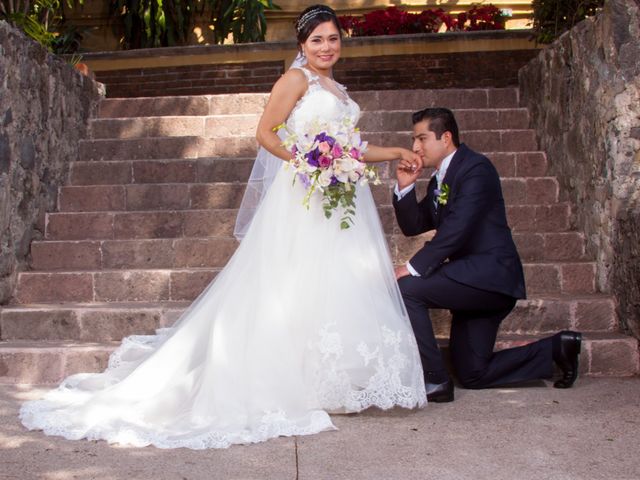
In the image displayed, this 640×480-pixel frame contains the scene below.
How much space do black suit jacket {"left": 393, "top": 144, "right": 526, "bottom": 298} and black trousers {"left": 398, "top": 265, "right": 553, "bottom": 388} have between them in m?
0.06

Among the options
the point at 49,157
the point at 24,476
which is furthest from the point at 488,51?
the point at 24,476

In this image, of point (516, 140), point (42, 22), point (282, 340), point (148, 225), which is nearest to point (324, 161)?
point (282, 340)

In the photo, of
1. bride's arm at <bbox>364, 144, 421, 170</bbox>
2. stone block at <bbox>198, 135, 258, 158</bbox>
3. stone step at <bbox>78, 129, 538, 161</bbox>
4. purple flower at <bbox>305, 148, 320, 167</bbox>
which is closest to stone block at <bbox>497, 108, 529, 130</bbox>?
stone step at <bbox>78, 129, 538, 161</bbox>

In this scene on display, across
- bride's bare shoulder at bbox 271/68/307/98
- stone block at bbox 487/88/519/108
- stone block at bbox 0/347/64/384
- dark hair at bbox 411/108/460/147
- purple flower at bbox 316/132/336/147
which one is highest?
stone block at bbox 487/88/519/108

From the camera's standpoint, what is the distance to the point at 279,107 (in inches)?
177

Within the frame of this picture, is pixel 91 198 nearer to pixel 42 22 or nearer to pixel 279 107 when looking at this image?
pixel 279 107

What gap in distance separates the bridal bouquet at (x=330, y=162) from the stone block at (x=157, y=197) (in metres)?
2.47

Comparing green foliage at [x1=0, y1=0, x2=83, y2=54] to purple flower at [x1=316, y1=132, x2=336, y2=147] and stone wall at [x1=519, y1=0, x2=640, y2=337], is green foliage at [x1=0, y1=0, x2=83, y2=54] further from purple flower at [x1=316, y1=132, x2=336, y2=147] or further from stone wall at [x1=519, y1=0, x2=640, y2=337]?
stone wall at [x1=519, y1=0, x2=640, y2=337]

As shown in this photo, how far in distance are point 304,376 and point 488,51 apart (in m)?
7.83

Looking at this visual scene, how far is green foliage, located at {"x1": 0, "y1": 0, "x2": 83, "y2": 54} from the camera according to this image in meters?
7.08

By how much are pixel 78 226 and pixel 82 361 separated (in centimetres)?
167

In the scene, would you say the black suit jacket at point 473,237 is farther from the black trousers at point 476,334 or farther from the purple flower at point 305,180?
the purple flower at point 305,180

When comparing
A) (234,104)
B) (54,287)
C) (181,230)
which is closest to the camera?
(54,287)

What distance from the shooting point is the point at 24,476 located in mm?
3436
